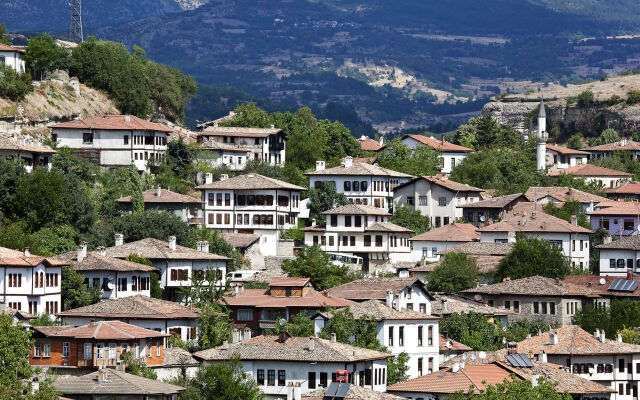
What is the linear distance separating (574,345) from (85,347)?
26.9 metres

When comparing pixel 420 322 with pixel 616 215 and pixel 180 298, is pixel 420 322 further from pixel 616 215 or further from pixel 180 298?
pixel 616 215

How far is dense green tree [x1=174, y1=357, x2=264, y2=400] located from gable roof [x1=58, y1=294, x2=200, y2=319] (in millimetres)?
12759

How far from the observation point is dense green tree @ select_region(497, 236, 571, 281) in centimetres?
10681

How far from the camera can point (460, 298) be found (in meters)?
101

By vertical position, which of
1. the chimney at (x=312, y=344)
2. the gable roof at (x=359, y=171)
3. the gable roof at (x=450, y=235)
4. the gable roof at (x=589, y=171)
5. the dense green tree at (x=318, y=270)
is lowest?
the chimney at (x=312, y=344)

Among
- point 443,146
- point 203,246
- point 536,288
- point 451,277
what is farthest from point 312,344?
point 443,146

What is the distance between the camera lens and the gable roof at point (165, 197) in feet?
375

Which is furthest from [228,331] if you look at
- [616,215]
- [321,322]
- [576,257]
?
[616,215]

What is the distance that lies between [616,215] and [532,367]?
52339 millimetres

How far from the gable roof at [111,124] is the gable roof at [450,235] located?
2306 cm

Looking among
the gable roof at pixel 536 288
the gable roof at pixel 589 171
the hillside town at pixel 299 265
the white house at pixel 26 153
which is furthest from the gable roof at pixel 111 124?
the gable roof at pixel 589 171

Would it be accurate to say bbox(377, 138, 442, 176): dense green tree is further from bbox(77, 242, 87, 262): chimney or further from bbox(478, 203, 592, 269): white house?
bbox(77, 242, 87, 262): chimney

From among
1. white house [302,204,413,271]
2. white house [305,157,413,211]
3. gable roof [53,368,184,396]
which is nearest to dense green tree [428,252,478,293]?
white house [302,204,413,271]

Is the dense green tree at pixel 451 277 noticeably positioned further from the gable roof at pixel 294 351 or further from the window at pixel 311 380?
the window at pixel 311 380
